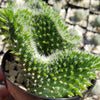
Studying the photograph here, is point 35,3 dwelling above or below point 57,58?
above

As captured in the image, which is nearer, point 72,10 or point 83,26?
point 83,26

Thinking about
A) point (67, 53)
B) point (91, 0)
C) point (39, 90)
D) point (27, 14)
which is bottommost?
point (39, 90)

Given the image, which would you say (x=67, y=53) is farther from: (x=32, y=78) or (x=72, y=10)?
(x=72, y=10)

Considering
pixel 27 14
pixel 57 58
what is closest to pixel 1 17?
pixel 27 14

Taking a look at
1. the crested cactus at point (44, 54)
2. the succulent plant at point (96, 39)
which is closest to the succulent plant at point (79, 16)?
the succulent plant at point (96, 39)

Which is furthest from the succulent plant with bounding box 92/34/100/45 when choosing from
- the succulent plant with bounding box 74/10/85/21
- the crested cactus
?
the crested cactus

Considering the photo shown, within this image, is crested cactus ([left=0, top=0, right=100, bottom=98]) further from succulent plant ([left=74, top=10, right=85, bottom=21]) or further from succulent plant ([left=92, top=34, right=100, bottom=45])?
succulent plant ([left=74, top=10, right=85, bottom=21])

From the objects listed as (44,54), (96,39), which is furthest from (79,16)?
(44,54)

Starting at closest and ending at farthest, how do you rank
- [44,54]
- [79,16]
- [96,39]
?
[44,54], [96,39], [79,16]

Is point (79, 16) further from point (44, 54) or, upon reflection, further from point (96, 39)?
point (44, 54)
